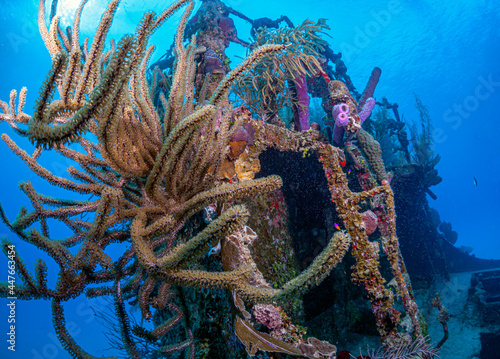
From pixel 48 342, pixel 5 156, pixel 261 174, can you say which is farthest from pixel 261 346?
pixel 5 156

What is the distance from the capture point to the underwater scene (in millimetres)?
1241

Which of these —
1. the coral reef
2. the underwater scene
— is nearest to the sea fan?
the underwater scene

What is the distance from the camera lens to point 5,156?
50.3m

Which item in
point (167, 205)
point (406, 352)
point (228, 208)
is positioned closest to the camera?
point (167, 205)

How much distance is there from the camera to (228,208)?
1.91 metres

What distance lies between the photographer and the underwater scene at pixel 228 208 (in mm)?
1241

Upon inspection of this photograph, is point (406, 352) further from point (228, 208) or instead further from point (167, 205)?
point (167, 205)

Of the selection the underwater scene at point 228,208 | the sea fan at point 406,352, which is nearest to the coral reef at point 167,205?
the underwater scene at point 228,208

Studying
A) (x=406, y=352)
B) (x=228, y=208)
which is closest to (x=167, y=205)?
(x=228, y=208)

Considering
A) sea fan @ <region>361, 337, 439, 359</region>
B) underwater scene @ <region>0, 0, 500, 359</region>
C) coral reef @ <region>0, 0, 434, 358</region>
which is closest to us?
coral reef @ <region>0, 0, 434, 358</region>

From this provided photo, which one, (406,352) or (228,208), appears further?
(406,352)

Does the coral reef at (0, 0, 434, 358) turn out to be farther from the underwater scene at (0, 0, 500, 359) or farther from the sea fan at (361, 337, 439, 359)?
the sea fan at (361, 337, 439, 359)

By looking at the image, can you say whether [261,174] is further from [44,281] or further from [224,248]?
[44,281]

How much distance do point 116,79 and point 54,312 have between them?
Answer: 1.75 m
